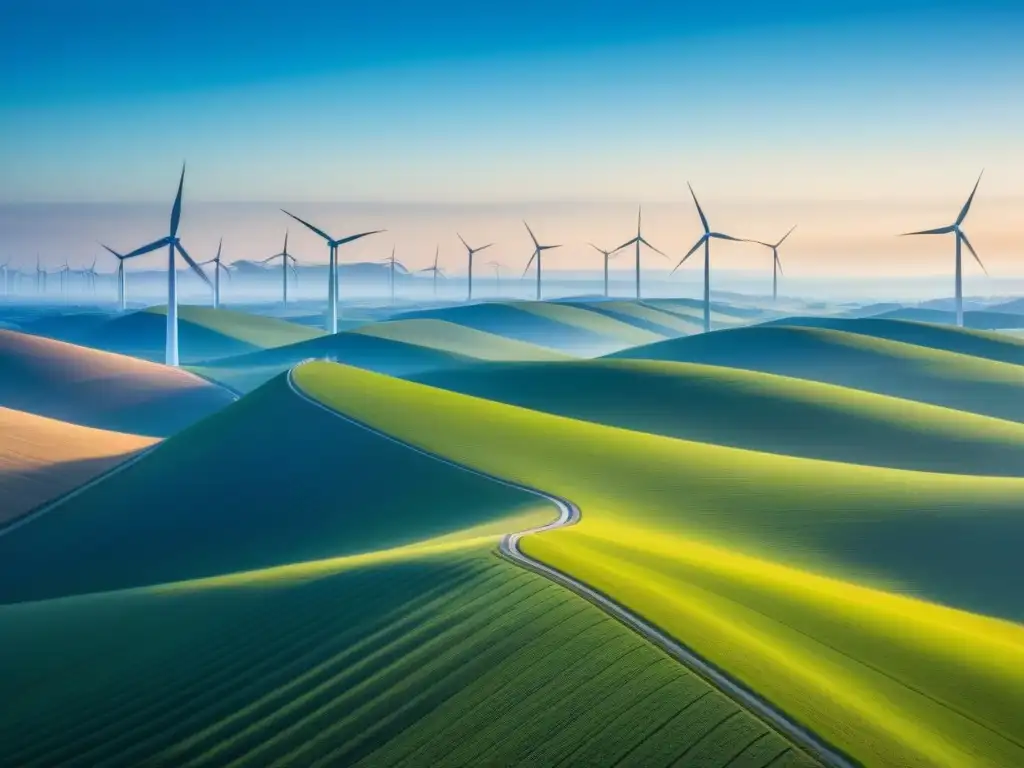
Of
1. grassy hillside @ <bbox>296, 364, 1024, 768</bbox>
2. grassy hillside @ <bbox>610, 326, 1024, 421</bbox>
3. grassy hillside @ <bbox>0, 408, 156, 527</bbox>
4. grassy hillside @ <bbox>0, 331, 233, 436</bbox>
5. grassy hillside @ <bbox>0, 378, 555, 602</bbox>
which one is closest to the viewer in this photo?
grassy hillside @ <bbox>296, 364, 1024, 768</bbox>

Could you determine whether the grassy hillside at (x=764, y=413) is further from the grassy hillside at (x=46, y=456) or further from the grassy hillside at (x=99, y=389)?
the grassy hillside at (x=99, y=389)

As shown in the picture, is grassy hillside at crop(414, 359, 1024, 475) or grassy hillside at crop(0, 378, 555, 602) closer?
grassy hillside at crop(0, 378, 555, 602)

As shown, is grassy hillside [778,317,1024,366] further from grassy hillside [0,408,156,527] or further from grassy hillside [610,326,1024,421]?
grassy hillside [0,408,156,527]

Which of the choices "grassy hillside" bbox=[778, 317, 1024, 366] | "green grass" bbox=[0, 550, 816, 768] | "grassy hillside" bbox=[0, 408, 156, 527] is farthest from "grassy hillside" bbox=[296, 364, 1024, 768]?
"grassy hillside" bbox=[778, 317, 1024, 366]

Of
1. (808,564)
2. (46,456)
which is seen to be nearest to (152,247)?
(46,456)

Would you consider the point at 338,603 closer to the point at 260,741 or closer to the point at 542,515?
the point at 260,741

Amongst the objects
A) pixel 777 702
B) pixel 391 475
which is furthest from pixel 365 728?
pixel 391 475
